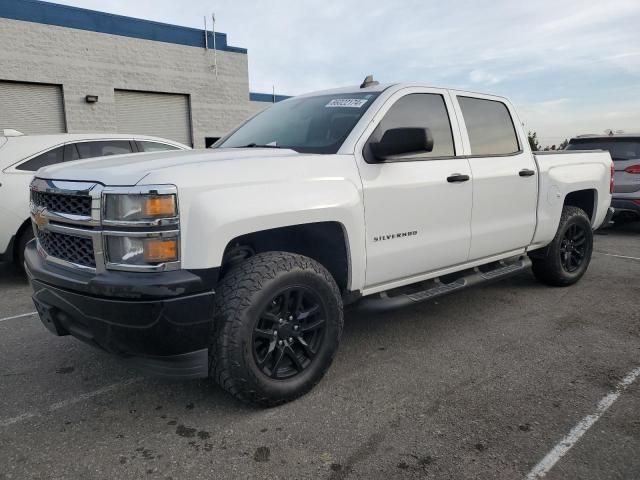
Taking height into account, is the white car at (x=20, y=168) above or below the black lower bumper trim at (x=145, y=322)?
above

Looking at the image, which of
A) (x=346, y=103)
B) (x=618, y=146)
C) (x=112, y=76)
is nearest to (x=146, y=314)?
(x=346, y=103)

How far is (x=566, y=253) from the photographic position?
17.5 ft

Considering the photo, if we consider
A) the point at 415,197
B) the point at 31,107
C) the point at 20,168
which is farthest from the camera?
the point at 31,107

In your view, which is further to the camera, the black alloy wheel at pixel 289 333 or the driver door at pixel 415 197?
the driver door at pixel 415 197

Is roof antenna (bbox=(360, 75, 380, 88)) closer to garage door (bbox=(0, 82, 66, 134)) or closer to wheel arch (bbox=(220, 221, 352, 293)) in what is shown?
wheel arch (bbox=(220, 221, 352, 293))

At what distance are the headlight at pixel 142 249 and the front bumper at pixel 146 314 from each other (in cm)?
6

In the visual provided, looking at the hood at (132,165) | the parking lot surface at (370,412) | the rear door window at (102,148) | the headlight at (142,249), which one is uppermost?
the rear door window at (102,148)

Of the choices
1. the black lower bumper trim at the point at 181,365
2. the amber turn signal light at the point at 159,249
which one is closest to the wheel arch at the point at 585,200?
the black lower bumper trim at the point at 181,365

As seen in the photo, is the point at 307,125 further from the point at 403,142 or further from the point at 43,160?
the point at 43,160

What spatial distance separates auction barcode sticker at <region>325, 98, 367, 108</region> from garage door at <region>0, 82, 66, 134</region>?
1403cm

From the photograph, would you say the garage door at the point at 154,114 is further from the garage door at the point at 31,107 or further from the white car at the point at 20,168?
the white car at the point at 20,168

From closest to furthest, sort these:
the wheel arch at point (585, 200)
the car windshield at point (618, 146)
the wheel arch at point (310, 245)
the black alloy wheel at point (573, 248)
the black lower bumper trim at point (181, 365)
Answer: the black lower bumper trim at point (181, 365)
the wheel arch at point (310, 245)
the black alloy wheel at point (573, 248)
the wheel arch at point (585, 200)
the car windshield at point (618, 146)

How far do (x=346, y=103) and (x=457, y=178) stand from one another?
3.22ft

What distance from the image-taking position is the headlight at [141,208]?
7.93 ft
